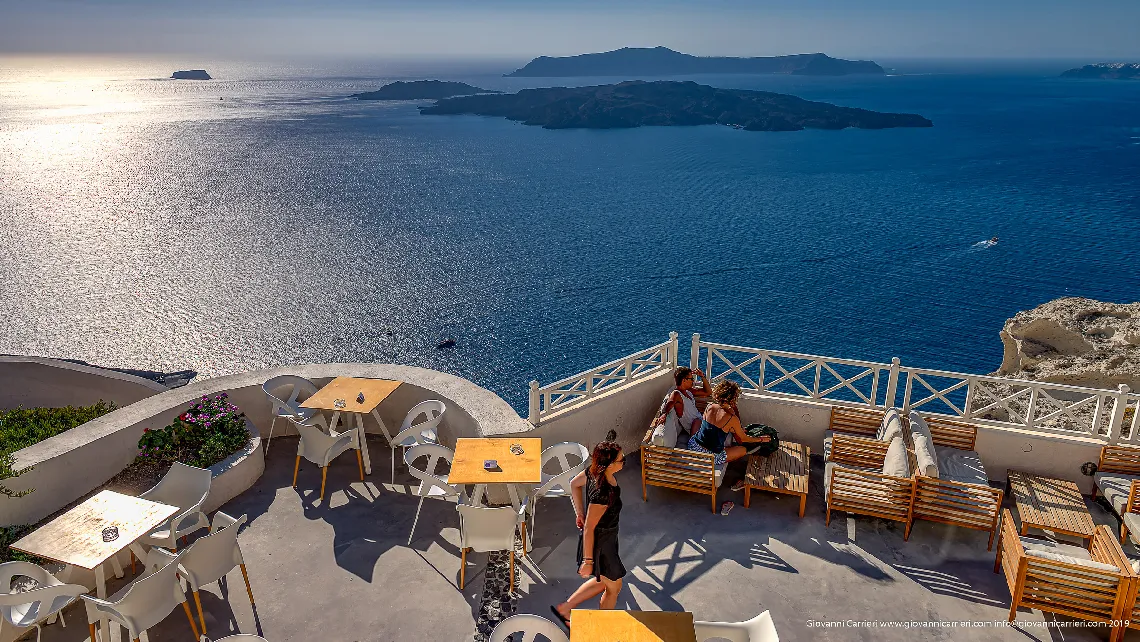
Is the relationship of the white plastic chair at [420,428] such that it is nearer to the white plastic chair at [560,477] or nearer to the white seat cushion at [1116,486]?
the white plastic chair at [560,477]

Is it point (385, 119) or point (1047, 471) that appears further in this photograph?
point (385, 119)

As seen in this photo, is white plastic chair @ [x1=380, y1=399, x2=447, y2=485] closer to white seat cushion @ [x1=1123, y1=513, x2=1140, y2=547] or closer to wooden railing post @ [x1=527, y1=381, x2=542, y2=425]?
wooden railing post @ [x1=527, y1=381, x2=542, y2=425]

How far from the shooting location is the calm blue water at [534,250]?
46.5m

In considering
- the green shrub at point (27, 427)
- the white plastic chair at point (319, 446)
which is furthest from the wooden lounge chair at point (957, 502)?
the green shrub at point (27, 427)

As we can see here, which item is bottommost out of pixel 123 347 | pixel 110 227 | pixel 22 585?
pixel 123 347

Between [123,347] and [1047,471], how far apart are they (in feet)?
163

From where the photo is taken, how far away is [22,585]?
20.4 ft

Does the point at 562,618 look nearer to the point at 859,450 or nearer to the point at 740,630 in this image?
the point at 740,630

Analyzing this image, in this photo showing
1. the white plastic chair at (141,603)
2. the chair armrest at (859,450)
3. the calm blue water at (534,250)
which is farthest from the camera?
the calm blue water at (534,250)

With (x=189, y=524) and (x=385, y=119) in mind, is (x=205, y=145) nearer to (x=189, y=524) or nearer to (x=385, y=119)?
(x=385, y=119)

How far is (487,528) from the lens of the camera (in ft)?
21.8

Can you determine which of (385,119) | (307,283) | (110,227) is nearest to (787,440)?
(307,283)

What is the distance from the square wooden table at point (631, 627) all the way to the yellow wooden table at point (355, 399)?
4.46 metres

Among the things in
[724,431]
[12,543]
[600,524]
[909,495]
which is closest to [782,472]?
[724,431]
